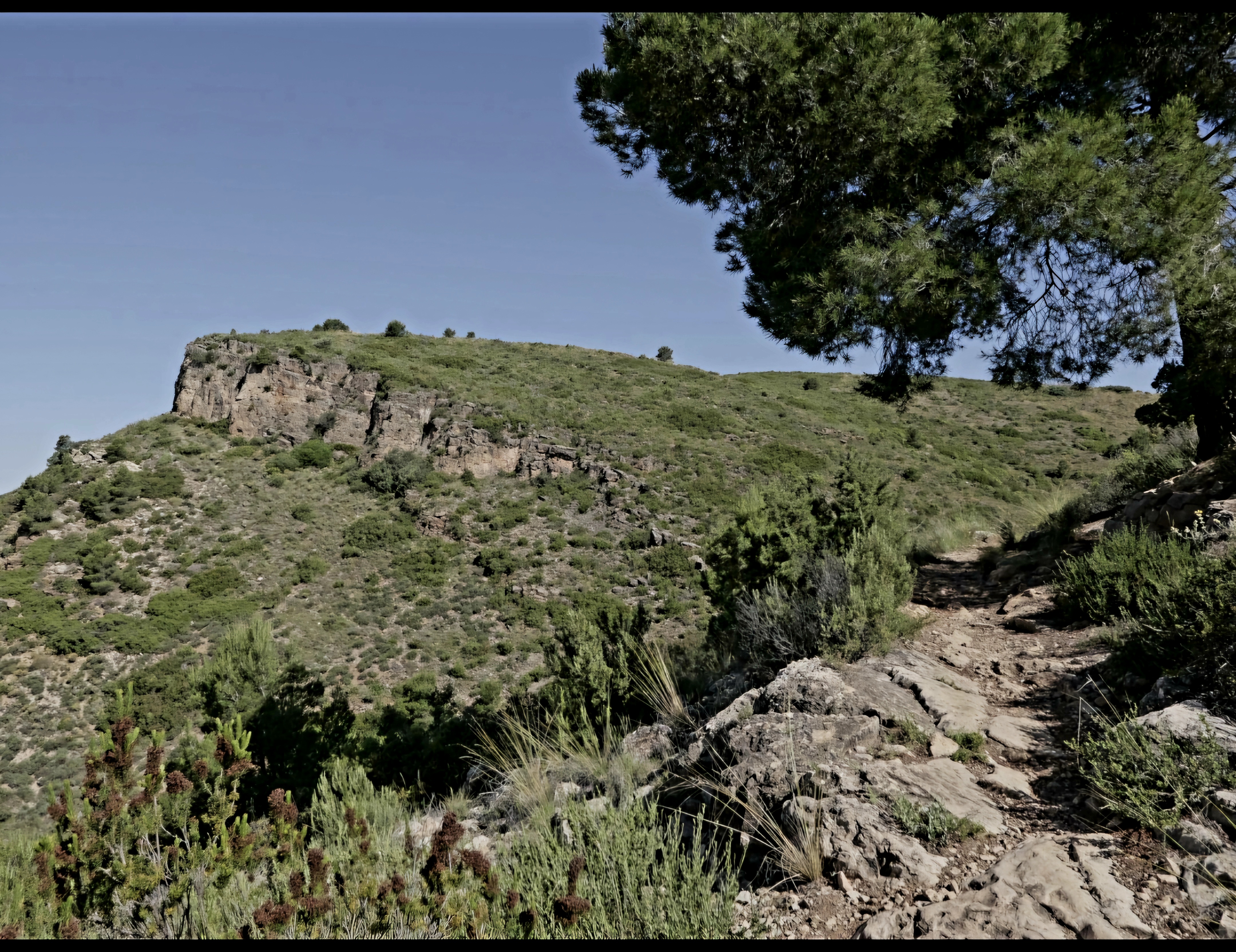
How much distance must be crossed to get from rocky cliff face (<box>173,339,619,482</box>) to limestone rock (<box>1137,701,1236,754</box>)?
98.8 ft

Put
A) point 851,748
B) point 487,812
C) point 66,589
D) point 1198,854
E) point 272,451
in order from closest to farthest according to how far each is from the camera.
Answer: point 1198,854, point 851,748, point 487,812, point 66,589, point 272,451

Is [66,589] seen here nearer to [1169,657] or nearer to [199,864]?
[199,864]

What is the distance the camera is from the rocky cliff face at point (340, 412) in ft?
110

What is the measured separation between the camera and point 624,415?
39.2 m

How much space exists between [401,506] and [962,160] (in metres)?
28.9

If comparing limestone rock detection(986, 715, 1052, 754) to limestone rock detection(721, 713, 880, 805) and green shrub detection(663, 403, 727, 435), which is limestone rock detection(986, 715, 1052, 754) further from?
green shrub detection(663, 403, 727, 435)

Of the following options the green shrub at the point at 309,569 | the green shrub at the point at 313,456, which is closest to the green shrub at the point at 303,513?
the green shrub at the point at 309,569

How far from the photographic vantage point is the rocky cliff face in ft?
110

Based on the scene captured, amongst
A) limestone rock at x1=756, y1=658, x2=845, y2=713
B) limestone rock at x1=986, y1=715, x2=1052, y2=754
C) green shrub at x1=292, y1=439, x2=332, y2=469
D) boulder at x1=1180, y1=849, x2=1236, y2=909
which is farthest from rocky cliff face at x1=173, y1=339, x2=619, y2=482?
boulder at x1=1180, y1=849, x2=1236, y2=909

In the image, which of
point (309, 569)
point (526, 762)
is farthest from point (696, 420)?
point (526, 762)

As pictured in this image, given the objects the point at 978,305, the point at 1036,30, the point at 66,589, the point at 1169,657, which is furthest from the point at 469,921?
the point at 66,589

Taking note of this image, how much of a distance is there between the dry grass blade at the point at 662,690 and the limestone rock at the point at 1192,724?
2998 mm

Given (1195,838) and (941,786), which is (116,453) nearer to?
(941,786)

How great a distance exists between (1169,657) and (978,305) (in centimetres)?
453
